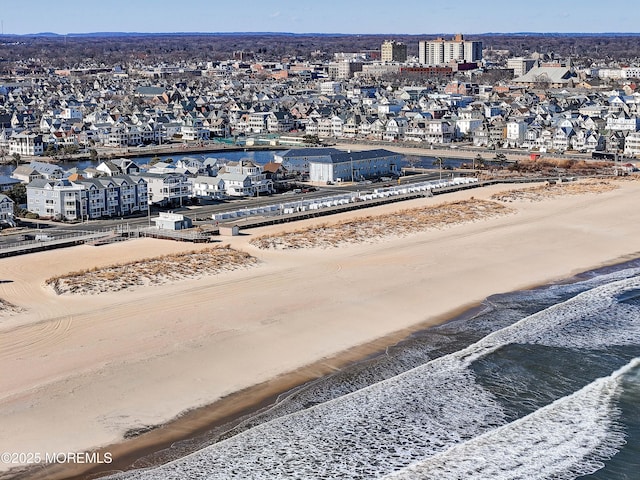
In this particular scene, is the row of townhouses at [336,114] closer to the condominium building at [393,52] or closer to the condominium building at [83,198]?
the condominium building at [83,198]

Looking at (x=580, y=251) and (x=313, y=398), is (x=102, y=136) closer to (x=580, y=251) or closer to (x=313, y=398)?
(x=580, y=251)

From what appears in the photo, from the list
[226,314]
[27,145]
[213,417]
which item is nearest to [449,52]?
[27,145]

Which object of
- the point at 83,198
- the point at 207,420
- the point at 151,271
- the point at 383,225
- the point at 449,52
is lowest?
the point at 207,420

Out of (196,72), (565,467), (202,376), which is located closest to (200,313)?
(202,376)

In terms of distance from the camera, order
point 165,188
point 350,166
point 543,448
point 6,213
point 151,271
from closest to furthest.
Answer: point 543,448, point 151,271, point 6,213, point 165,188, point 350,166

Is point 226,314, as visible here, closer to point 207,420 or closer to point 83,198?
point 207,420

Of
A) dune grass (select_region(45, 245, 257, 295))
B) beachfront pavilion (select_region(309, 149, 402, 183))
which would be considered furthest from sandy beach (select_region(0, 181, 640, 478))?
beachfront pavilion (select_region(309, 149, 402, 183))
